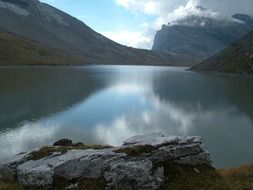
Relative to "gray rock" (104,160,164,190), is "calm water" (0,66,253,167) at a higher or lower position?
lower

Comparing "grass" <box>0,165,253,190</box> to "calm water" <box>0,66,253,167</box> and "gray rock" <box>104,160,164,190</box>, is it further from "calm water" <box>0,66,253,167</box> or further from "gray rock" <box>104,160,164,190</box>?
"calm water" <box>0,66,253,167</box>

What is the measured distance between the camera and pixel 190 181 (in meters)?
18.5

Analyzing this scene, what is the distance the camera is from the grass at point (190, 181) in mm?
18016

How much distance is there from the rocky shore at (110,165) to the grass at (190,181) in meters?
0.08

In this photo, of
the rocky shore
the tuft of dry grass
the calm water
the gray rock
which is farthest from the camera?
the calm water

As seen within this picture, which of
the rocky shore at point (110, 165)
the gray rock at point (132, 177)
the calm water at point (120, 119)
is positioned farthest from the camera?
the calm water at point (120, 119)

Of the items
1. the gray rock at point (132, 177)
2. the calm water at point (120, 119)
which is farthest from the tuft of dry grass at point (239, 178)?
the calm water at point (120, 119)

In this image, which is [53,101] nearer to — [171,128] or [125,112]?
[125,112]

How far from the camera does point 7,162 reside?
807 inches

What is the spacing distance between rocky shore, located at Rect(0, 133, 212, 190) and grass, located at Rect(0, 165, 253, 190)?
8cm

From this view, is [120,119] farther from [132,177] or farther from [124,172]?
[132,177]

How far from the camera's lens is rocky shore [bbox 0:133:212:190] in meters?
18.0

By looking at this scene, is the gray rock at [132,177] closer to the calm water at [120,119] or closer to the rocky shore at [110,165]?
the rocky shore at [110,165]

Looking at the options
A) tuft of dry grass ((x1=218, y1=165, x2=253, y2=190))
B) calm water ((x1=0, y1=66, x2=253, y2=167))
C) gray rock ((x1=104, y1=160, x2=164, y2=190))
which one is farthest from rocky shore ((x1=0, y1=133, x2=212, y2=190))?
calm water ((x1=0, y1=66, x2=253, y2=167))
